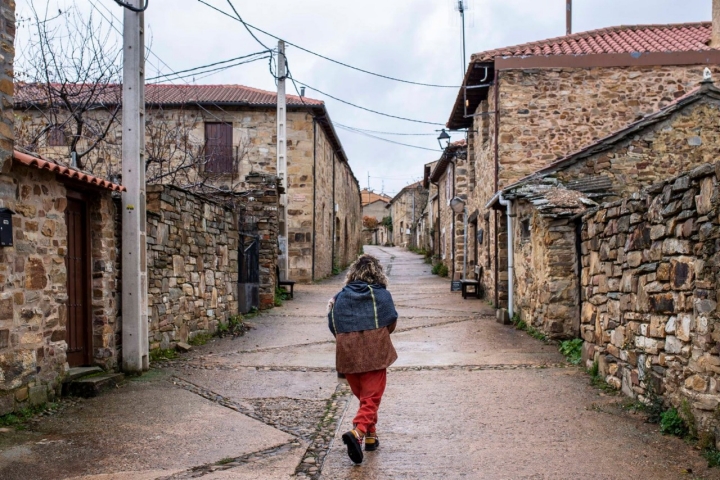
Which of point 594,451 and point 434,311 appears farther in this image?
point 434,311

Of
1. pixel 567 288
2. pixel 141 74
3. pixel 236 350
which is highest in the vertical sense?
pixel 141 74

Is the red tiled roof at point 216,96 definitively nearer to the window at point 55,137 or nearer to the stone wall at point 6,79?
the window at point 55,137

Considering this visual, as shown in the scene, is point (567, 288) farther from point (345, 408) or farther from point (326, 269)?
point (326, 269)

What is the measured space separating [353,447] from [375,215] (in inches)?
2945

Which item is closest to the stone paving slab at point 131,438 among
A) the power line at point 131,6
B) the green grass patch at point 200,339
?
the green grass patch at point 200,339

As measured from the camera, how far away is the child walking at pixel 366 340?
4.68 metres

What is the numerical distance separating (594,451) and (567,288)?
500 centimetres

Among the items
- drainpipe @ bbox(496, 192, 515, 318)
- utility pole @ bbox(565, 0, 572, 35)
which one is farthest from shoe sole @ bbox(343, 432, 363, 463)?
utility pole @ bbox(565, 0, 572, 35)

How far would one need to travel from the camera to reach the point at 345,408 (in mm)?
6059

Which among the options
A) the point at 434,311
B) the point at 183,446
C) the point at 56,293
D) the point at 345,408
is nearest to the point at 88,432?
the point at 183,446

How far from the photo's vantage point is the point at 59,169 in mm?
5832

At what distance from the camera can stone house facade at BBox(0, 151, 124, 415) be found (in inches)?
211

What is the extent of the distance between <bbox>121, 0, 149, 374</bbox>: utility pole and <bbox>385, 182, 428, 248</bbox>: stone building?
40.6 meters

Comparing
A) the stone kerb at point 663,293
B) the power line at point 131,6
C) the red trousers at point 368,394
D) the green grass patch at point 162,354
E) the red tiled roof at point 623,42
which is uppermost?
the red tiled roof at point 623,42
